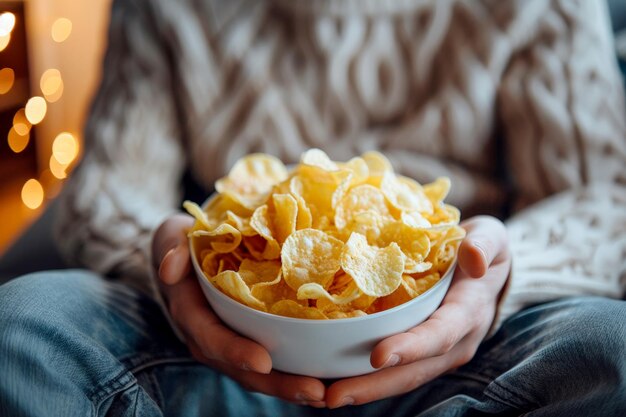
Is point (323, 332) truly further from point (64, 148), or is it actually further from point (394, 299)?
point (64, 148)

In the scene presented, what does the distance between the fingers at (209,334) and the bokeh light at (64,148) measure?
1.81 metres

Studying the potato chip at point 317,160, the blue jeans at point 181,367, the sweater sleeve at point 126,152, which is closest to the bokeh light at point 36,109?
the sweater sleeve at point 126,152

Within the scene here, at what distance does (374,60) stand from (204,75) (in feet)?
0.93

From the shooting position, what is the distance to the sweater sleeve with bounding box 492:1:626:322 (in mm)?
811

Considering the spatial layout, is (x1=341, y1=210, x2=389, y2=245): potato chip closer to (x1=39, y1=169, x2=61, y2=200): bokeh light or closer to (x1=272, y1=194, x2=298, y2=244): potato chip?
(x1=272, y1=194, x2=298, y2=244): potato chip

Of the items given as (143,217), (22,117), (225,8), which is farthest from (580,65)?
(22,117)

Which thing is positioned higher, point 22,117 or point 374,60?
point 374,60

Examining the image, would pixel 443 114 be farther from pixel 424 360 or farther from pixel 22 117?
pixel 22 117

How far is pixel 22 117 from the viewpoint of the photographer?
2217 mm

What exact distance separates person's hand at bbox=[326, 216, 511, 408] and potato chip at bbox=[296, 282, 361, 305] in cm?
6

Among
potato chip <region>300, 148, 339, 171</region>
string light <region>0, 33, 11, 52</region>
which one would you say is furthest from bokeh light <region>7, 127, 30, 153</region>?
potato chip <region>300, 148, 339, 171</region>

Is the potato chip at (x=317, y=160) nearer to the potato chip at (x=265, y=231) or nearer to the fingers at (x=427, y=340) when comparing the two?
the potato chip at (x=265, y=231)

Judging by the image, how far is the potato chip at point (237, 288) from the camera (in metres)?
0.50

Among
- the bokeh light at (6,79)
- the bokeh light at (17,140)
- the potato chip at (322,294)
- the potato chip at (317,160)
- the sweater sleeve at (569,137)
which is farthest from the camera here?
the bokeh light at (17,140)
